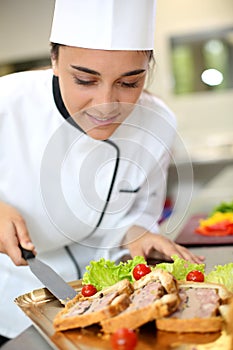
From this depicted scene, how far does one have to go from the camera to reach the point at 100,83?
149 centimetres

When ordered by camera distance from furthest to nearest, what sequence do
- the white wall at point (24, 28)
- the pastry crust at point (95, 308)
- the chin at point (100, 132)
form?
the white wall at point (24, 28)
the chin at point (100, 132)
the pastry crust at point (95, 308)

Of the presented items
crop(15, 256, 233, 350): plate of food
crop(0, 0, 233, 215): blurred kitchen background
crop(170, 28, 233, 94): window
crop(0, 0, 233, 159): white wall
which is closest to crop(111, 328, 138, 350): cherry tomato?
crop(15, 256, 233, 350): plate of food

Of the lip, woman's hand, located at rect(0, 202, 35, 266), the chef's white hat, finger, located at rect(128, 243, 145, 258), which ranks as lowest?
finger, located at rect(128, 243, 145, 258)

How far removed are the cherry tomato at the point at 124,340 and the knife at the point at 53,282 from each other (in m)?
0.32

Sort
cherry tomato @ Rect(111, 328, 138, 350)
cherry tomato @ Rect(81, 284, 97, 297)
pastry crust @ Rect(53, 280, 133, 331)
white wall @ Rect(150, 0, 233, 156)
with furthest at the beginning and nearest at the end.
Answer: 1. white wall @ Rect(150, 0, 233, 156)
2. cherry tomato @ Rect(81, 284, 97, 297)
3. pastry crust @ Rect(53, 280, 133, 331)
4. cherry tomato @ Rect(111, 328, 138, 350)

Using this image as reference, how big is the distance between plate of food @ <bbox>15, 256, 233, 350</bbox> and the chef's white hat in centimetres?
57

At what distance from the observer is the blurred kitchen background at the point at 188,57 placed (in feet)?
18.6

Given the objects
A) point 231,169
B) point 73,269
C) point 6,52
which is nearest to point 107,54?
point 73,269

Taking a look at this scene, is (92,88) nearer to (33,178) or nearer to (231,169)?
(33,178)

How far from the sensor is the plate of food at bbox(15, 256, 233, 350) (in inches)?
41.7

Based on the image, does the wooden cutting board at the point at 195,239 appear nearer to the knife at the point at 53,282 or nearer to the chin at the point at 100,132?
the chin at the point at 100,132

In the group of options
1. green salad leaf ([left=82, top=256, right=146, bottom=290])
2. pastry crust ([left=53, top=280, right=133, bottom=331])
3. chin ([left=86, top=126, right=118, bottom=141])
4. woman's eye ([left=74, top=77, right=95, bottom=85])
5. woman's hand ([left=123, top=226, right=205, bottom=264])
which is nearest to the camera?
pastry crust ([left=53, top=280, right=133, bottom=331])

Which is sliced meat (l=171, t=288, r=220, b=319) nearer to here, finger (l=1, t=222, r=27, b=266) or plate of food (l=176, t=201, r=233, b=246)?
finger (l=1, t=222, r=27, b=266)

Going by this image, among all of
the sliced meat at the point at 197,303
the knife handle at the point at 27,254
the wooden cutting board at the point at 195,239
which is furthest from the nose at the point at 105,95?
the wooden cutting board at the point at 195,239
